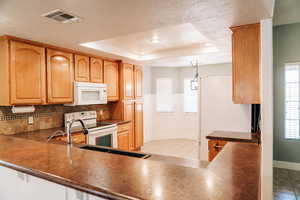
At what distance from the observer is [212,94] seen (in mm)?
3256

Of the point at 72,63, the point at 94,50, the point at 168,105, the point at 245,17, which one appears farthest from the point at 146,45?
the point at 168,105

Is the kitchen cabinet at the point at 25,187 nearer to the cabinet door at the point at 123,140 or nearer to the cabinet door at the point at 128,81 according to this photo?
the cabinet door at the point at 123,140

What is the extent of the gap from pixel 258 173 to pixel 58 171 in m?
1.24

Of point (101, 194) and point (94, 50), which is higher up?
point (94, 50)

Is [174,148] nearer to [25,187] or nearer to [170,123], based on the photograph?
[170,123]

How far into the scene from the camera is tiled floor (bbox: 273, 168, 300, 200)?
8.81 feet

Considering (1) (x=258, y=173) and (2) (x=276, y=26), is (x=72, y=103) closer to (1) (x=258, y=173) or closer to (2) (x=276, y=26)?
(1) (x=258, y=173)

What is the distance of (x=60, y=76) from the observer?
3.30m

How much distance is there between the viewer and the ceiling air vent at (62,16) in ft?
6.23

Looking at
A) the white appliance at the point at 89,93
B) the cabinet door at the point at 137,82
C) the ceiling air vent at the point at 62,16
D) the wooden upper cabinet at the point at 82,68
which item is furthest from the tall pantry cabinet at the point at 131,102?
the ceiling air vent at the point at 62,16

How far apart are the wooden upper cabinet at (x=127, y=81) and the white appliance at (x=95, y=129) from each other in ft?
2.98

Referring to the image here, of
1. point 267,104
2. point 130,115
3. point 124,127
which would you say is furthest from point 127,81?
point 267,104

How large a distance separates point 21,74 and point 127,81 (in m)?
2.36

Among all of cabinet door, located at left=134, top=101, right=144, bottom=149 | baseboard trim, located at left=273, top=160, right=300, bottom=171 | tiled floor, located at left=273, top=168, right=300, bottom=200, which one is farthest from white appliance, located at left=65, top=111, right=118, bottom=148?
baseboard trim, located at left=273, top=160, right=300, bottom=171
